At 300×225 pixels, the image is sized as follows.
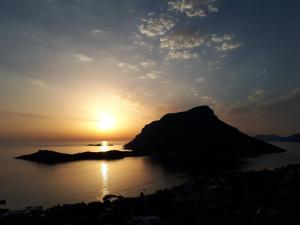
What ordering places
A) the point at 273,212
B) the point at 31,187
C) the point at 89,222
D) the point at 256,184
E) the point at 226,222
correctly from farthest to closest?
the point at 31,187 → the point at 256,184 → the point at 89,222 → the point at 273,212 → the point at 226,222

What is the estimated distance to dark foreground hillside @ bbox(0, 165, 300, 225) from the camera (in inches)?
1097

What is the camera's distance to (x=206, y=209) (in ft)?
106

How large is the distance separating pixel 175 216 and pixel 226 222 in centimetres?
724

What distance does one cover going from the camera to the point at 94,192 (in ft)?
272


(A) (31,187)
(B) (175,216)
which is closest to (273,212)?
(B) (175,216)

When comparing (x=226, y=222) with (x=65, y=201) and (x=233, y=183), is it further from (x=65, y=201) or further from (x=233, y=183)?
(x=65, y=201)

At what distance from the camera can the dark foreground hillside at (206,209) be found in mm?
27875

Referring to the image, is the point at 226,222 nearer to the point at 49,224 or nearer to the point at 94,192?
the point at 49,224

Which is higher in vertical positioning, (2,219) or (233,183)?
(233,183)

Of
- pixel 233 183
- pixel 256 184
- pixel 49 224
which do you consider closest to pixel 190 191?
pixel 233 183

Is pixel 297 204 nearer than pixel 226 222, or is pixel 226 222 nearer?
pixel 226 222

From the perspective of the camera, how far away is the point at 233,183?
45812 millimetres

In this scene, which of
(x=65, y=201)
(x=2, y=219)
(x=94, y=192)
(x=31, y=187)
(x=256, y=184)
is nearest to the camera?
(x=2, y=219)

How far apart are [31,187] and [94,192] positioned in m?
26.5
